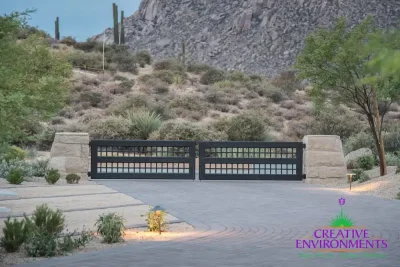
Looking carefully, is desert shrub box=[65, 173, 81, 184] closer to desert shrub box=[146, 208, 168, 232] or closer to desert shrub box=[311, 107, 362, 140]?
desert shrub box=[146, 208, 168, 232]

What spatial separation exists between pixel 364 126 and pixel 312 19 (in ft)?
111

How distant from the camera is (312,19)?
68.5 meters

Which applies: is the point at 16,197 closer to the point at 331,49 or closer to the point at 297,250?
the point at 297,250

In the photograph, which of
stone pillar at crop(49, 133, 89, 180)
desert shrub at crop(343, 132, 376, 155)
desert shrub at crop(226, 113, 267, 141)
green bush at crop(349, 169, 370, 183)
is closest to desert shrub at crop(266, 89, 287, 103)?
desert shrub at crop(226, 113, 267, 141)

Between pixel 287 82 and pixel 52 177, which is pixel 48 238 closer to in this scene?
pixel 52 177

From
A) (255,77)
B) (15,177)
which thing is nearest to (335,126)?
(15,177)

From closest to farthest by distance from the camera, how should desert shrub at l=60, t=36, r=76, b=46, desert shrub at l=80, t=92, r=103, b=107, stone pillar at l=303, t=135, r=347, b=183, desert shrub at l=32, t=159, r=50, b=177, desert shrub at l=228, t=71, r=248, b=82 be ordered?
stone pillar at l=303, t=135, r=347, b=183 < desert shrub at l=32, t=159, r=50, b=177 < desert shrub at l=80, t=92, r=103, b=107 < desert shrub at l=228, t=71, r=248, b=82 < desert shrub at l=60, t=36, r=76, b=46

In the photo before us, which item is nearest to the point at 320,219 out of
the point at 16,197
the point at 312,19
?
the point at 16,197

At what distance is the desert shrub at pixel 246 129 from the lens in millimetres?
32219

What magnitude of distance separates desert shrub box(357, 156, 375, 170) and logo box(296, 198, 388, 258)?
11125 mm

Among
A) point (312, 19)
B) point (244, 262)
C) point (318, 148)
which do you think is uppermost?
point (312, 19)

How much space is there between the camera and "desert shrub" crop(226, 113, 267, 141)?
32.2 metres

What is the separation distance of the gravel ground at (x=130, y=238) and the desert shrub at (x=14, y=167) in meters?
9.78

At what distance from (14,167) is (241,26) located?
183ft
